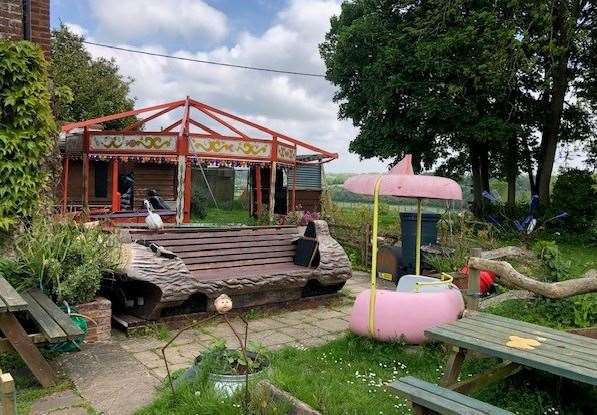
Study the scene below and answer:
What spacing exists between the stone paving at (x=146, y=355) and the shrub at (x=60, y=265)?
0.62 metres

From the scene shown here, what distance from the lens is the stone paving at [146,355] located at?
12.5ft

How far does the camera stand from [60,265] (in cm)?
500

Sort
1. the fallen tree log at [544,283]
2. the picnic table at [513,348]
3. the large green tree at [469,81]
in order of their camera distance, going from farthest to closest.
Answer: the large green tree at [469,81], the fallen tree log at [544,283], the picnic table at [513,348]

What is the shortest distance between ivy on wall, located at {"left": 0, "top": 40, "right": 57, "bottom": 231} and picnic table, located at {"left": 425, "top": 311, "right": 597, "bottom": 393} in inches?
212

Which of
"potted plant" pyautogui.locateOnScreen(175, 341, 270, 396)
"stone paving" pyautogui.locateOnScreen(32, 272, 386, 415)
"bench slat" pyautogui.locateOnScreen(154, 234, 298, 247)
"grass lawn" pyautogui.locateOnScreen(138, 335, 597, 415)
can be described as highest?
"bench slat" pyautogui.locateOnScreen(154, 234, 298, 247)

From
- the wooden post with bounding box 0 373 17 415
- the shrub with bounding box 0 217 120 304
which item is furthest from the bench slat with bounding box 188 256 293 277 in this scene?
the wooden post with bounding box 0 373 17 415

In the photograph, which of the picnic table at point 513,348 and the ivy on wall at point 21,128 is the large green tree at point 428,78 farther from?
the picnic table at point 513,348

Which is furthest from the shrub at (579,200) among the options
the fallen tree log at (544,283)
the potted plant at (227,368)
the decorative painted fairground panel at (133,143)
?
the potted plant at (227,368)

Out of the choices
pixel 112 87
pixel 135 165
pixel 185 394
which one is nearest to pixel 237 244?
pixel 185 394

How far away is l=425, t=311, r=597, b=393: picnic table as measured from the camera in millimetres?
2898

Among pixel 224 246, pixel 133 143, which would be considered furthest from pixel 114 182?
pixel 224 246

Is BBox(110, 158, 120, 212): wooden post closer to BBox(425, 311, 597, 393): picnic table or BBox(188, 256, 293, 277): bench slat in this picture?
BBox(188, 256, 293, 277): bench slat

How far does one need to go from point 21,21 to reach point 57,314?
4370 millimetres

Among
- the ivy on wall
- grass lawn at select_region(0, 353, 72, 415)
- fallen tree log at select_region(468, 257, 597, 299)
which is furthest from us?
the ivy on wall
